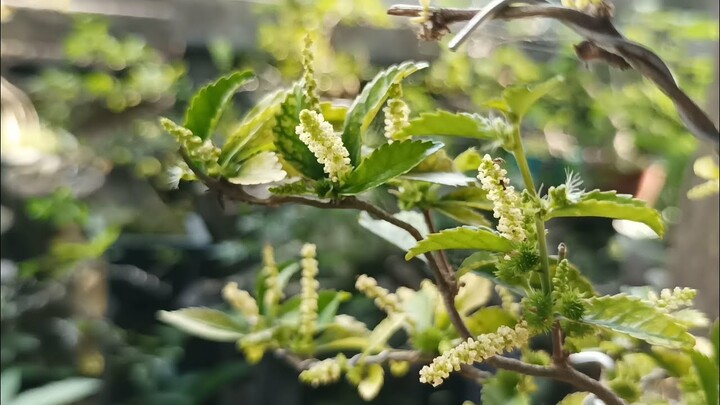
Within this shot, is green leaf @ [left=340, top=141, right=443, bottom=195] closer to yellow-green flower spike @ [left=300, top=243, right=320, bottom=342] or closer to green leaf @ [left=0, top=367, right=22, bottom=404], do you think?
yellow-green flower spike @ [left=300, top=243, right=320, bottom=342]

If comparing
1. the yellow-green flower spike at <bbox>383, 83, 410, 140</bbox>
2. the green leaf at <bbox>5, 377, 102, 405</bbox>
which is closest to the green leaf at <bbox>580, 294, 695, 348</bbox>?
the yellow-green flower spike at <bbox>383, 83, 410, 140</bbox>

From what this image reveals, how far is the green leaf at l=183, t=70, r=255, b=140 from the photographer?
1.11 feet

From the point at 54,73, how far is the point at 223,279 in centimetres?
67

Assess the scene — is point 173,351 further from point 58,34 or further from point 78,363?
point 58,34

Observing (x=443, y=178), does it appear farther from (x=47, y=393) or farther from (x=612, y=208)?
(x=47, y=393)

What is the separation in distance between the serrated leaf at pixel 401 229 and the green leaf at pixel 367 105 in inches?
2.7

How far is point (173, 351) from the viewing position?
38.2 inches

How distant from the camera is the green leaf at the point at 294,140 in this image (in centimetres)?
32

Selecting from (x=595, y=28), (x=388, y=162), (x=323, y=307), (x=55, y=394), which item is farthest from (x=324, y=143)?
(x=55, y=394)

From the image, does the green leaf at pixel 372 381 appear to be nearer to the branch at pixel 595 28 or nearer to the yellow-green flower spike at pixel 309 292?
the yellow-green flower spike at pixel 309 292

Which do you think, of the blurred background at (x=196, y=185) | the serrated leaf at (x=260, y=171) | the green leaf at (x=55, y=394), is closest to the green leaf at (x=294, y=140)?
the serrated leaf at (x=260, y=171)

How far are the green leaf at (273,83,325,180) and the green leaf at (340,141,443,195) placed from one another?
1.1 inches

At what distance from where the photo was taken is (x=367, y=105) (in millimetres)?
325

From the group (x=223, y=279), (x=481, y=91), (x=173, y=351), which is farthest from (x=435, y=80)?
(x=173, y=351)
